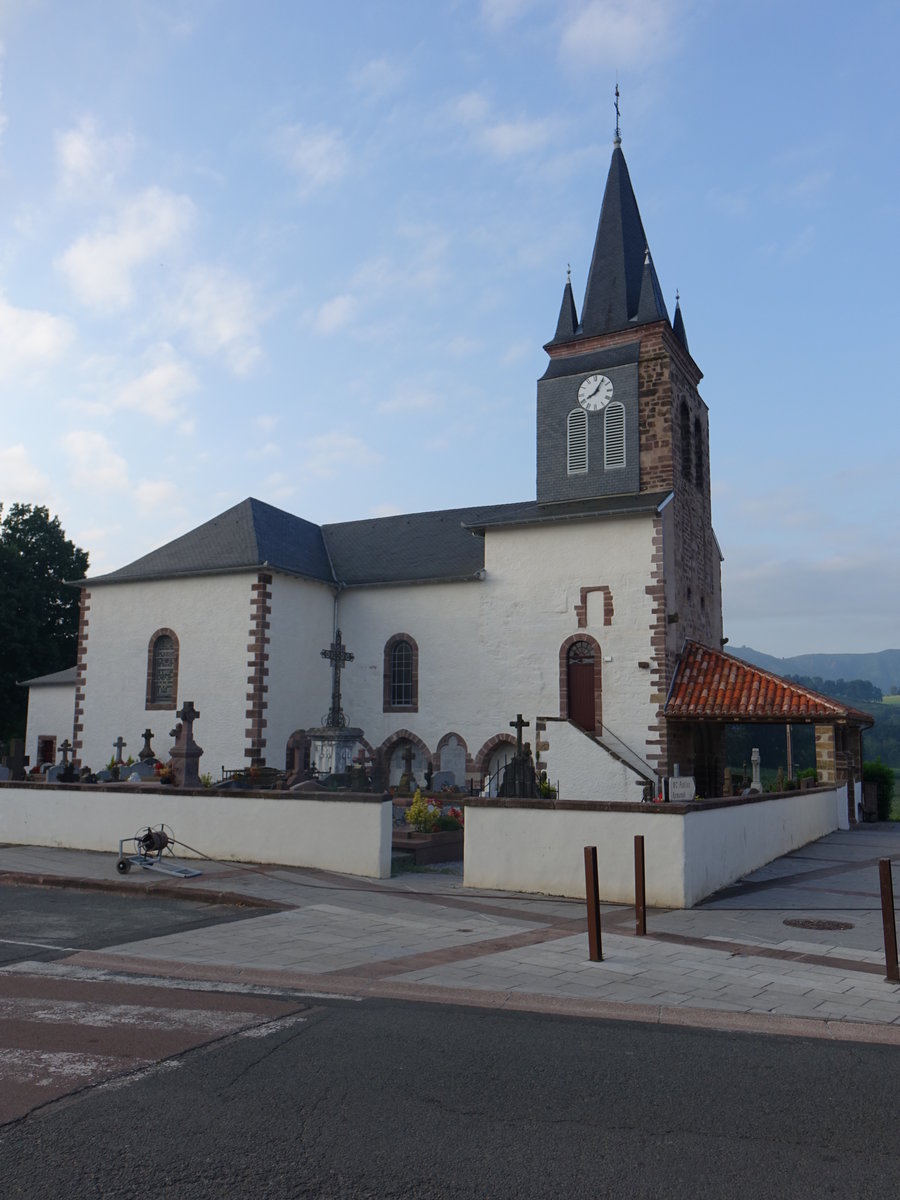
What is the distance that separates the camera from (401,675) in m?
28.4

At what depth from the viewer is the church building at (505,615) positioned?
24.0 meters

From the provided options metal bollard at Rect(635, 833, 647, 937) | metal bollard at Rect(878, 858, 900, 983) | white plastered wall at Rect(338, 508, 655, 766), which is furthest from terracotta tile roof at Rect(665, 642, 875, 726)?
metal bollard at Rect(878, 858, 900, 983)

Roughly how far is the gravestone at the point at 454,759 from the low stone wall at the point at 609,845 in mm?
13840

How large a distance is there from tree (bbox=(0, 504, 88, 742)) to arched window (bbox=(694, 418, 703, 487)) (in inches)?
1125

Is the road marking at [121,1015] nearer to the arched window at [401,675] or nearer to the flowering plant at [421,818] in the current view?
the flowering plant at [421,818]

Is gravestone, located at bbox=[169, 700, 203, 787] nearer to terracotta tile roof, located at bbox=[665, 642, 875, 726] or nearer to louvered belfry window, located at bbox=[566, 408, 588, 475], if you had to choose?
terracotta tile roof, located at bbox=[665, 642, 875, 726]

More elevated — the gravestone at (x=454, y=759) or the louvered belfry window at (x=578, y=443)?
the louvered belfry window at (x=578, y=443)

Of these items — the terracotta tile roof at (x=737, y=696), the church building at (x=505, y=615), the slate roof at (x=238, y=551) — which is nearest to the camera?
the terracotta tile roof at (x=737, y=696)

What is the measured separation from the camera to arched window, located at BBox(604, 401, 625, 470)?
26.3 metres

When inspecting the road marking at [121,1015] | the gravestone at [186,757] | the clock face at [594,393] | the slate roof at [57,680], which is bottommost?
the road marking at [121,1015]

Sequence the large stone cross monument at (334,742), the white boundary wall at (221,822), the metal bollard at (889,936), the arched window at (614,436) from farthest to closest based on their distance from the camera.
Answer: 1. the arched window at (614,436)
2. the large stone cross monument at (334,742)
3. the white boundary wall at (221,822)
4. the metal bollard at (889,936)

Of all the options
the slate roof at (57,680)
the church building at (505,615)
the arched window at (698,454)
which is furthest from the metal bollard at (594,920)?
the slate roof at (57,680)

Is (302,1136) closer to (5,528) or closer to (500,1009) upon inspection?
(500,1009)

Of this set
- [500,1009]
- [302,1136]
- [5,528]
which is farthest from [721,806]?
[5,528]
